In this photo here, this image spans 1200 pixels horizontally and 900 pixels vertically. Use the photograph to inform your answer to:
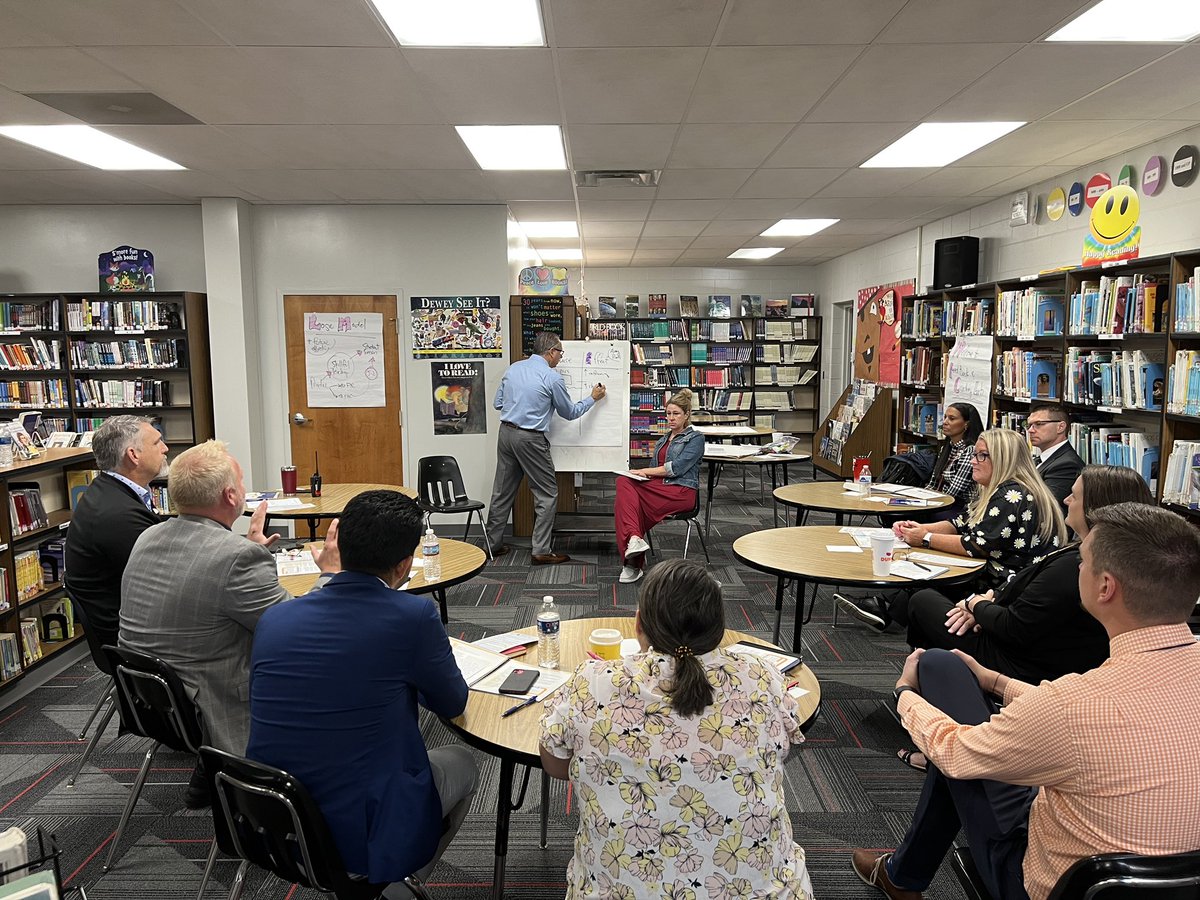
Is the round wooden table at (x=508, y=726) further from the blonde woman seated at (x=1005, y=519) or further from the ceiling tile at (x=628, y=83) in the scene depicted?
the ceiling tile at (x=628, y=83)

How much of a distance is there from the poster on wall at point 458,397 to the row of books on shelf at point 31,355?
3154 millimetres

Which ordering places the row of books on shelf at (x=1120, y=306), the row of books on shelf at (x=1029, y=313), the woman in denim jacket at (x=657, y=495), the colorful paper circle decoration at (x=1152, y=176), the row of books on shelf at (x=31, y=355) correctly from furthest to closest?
the row of books on shelf at (x=31, y=355) < the woman in denim jacket at (x=657, y=495) < the row of books on shelf at (x=1029, y=313) < the colorful paper circle decoration at (x=1152, y=176) < the row of books on shelf at (x=1120, y=306)

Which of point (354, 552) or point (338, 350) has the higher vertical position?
point (338, 350)

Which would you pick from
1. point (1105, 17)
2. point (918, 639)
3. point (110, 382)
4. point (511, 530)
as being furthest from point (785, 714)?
point (110, 382)

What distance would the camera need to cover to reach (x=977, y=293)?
642 cm

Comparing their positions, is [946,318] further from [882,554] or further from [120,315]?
[120,315]

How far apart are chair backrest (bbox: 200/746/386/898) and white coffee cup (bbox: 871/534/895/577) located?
2.23 metres

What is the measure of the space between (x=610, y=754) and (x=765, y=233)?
7588 mm

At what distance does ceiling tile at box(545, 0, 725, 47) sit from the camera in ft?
9.04

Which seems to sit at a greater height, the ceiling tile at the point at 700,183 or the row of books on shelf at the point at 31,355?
the ceiling tile at the point at 700,183

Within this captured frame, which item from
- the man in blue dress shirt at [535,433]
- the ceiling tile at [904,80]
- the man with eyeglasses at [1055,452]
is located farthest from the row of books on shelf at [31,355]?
the man with eyeglasses at [1055,452]

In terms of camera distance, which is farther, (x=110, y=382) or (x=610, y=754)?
(x=110, y=382)

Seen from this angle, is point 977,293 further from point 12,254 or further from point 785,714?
point 12,254

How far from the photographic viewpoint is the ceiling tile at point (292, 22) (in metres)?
2.76
